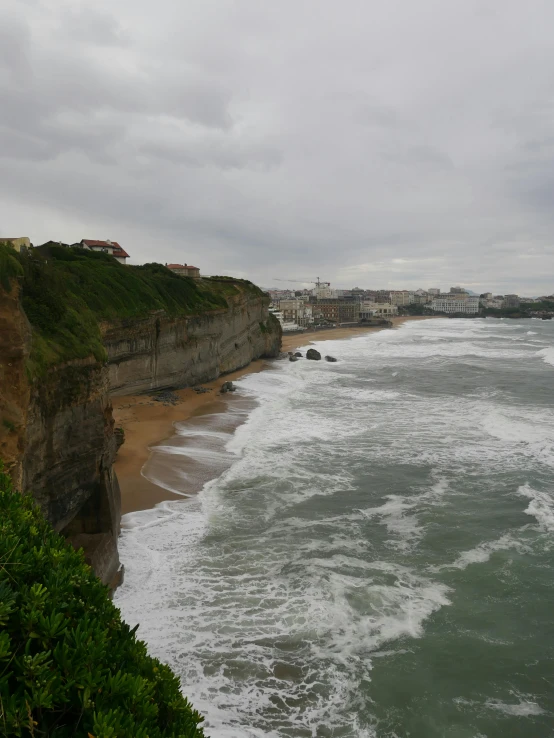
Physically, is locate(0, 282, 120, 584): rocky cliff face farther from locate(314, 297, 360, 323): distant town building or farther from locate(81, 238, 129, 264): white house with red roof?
locate(314, 297, 360, 323): distant town building

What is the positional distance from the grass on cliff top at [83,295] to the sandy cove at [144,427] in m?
4.85

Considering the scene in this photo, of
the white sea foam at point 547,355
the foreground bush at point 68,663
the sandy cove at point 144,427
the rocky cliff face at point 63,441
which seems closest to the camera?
the foreground bush at point 68,663

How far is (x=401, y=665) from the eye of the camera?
8773 mm

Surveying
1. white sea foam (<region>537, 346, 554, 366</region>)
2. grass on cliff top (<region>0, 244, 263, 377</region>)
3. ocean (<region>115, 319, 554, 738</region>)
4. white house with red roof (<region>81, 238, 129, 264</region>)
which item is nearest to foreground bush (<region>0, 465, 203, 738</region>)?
ocean (<region>115, 319, 554, 738</region>)

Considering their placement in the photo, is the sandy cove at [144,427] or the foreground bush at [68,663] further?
the sandy cove at [144,427]

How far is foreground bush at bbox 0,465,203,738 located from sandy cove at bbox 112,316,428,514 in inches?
Answer: 436

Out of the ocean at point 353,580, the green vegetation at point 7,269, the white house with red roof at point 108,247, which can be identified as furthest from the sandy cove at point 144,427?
the white house with red roof at point 108,247

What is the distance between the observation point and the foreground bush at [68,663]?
9.61ft

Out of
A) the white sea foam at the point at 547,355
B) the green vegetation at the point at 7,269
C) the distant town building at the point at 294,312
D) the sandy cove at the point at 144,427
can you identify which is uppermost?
the distant town building at the point at 294,312

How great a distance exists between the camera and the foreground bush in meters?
2.93

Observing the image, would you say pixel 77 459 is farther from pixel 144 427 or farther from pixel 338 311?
pixel 338 311

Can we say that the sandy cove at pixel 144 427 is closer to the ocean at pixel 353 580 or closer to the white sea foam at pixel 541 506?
the ocean at pixel 353 580

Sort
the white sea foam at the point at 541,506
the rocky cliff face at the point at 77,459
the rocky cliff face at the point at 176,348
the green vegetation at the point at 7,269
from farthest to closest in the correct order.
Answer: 1. the rocky cliff face at the point at 176,348
2. the white sea foam at the point at 541,506
3. the rocky cliff face at the point at 77,459
4. the green vegetation at the point at 7,269

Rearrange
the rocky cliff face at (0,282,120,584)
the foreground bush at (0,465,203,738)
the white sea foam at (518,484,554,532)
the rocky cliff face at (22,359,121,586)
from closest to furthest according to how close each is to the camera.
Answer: the foreground bush at (0,465,203,738) → the rocky cliff face at (0,282,120,584) → the rocky cliff face at (22,359,121,586) → the white sea foam at (518,484,554,532)
